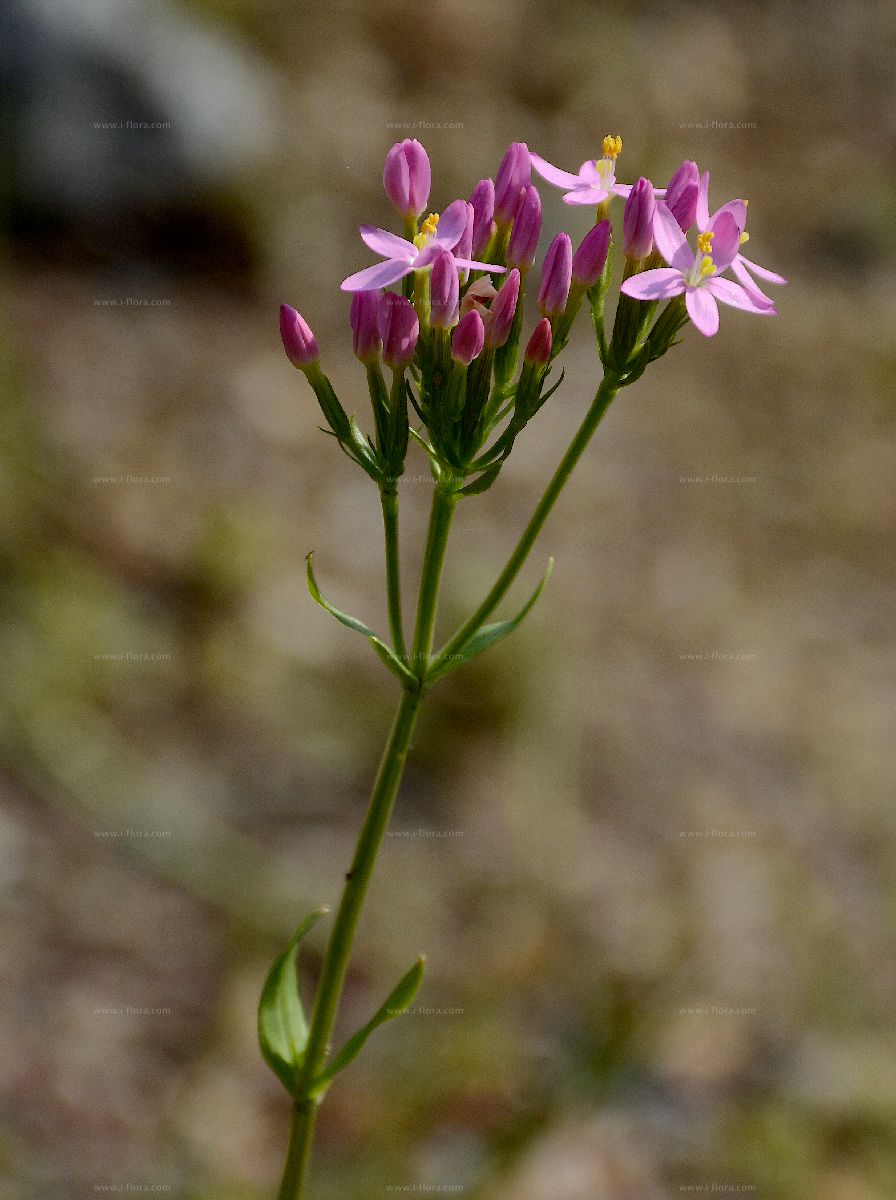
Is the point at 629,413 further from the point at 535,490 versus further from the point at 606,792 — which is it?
the point at 606,792

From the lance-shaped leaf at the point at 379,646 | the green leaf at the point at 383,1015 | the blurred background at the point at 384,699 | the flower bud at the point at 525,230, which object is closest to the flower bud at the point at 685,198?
the flower bud at the point at 525,230

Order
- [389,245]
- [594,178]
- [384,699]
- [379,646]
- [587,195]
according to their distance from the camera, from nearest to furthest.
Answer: [379,646]
[389,245]
[587,195]
[594,178]
[384,699]

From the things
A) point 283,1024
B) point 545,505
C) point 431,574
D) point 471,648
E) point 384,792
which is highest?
point 545,505

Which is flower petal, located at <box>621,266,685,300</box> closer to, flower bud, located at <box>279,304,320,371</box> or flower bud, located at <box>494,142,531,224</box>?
flower bud, located at <box>494,142,531,224</box>

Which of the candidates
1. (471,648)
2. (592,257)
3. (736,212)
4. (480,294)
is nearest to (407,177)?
(480,294)

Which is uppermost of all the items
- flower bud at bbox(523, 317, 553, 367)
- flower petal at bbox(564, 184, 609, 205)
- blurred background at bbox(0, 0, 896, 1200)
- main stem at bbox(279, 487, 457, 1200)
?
flower petal at bbox(564, 184, 609, 205)

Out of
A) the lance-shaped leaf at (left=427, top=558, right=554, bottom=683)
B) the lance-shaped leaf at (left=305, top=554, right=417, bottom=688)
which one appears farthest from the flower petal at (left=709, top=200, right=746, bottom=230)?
the lance-shaped leaf at (left=305, top=554, right=417, bottom=688)

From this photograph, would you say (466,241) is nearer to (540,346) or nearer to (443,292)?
(443,292)

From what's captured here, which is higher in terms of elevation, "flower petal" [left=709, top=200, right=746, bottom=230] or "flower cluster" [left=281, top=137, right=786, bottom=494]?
"flower petal" [left=709, top=200, right=746, bottom=230]
